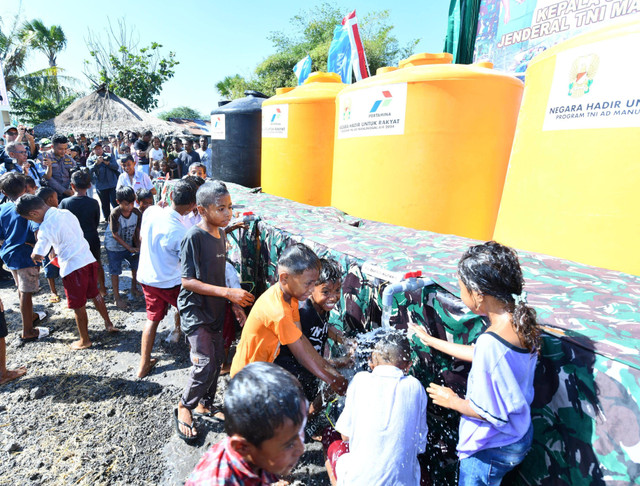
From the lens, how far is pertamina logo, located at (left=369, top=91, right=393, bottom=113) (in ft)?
11.0

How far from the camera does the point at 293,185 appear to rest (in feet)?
16.3

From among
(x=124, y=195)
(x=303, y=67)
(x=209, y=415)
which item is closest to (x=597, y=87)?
(x=209, y=415)

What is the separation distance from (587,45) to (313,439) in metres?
3.31

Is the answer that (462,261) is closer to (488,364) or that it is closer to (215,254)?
(488,364)

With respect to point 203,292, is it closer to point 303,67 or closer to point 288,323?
point 288,323

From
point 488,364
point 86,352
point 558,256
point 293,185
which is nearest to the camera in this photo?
point 488,364

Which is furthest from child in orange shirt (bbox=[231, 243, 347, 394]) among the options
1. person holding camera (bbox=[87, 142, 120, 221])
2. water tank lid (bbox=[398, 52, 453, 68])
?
person holding camera (bbox=[87, 142, 120, 221])

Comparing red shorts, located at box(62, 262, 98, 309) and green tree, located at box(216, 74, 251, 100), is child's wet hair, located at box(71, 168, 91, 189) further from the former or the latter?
green tree, located at box(216, 74, 251, 100)

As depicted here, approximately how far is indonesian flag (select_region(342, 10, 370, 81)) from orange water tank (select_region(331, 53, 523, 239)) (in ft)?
10.8

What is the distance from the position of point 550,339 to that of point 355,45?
656cm

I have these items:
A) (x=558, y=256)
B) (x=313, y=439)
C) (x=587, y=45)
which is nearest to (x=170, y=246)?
(x=313, y=439)

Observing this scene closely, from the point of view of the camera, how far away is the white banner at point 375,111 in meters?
3.31

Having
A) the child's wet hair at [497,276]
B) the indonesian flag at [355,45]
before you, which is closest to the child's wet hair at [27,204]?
the child's wet hair at [497,276]

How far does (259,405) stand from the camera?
3.23 ft
